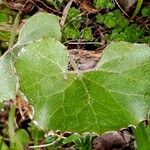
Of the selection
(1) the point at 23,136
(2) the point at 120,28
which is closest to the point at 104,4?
(2) the point at 120,28

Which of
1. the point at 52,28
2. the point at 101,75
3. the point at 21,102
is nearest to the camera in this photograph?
the point at 101,75

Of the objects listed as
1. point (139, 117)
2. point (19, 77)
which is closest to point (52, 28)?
point (19, 77)

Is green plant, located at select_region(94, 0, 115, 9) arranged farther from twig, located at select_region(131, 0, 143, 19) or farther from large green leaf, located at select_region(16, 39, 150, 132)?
large green leaf, located at select_region(16, 39, 150, 132)

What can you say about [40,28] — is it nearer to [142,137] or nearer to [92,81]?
[92,81]

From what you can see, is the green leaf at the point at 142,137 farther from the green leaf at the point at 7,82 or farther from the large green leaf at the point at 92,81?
the green leaf at the point at 7,82

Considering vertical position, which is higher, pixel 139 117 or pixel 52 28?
pixel 52 28

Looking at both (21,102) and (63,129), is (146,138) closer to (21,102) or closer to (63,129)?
(63,129)

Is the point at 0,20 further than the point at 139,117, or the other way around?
the point at 0,20
